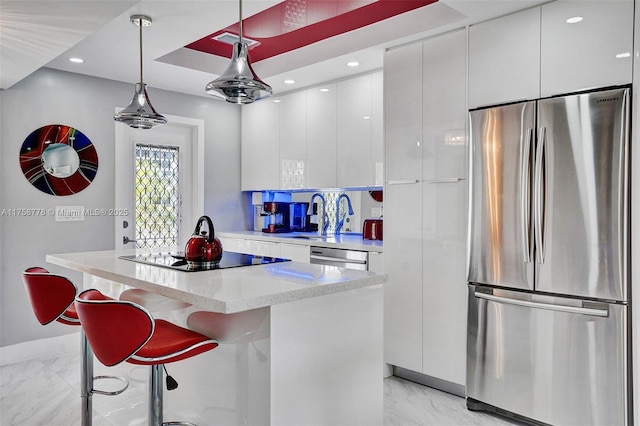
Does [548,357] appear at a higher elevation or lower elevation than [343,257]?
lower

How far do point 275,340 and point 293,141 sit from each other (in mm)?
2989

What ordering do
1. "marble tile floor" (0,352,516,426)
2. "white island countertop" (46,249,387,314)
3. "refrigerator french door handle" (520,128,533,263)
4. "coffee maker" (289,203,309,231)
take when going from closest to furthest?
"white island countertop" (46,249,387,314), "refrigerator french door handle" (520,128,533,263), "marble tile floor" (0,352,516,426), "coffee maker" (289,203,309,231)

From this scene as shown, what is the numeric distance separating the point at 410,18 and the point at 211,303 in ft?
7.77

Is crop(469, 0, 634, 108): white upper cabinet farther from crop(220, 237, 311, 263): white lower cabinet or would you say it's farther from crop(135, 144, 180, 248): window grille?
crop(135, 144, 180, 248): window grille

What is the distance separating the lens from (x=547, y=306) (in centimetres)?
249

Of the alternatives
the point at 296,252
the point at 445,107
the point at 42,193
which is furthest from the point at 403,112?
the point at 42,193

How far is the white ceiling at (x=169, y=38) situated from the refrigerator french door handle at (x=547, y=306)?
1.69 m

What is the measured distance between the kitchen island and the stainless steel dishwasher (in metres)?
1.12

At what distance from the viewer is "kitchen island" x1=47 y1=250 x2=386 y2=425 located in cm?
181

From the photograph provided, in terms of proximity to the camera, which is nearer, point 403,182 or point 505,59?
point 505,59

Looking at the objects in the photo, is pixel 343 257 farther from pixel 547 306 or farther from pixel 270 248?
pixel 547 306

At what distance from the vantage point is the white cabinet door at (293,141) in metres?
4.42

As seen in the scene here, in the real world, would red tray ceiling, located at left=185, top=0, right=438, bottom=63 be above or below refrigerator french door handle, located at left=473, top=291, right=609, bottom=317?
above

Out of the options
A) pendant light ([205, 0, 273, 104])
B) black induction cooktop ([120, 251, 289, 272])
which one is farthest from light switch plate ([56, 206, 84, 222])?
pendant light ([205, 0, 273, 104])
